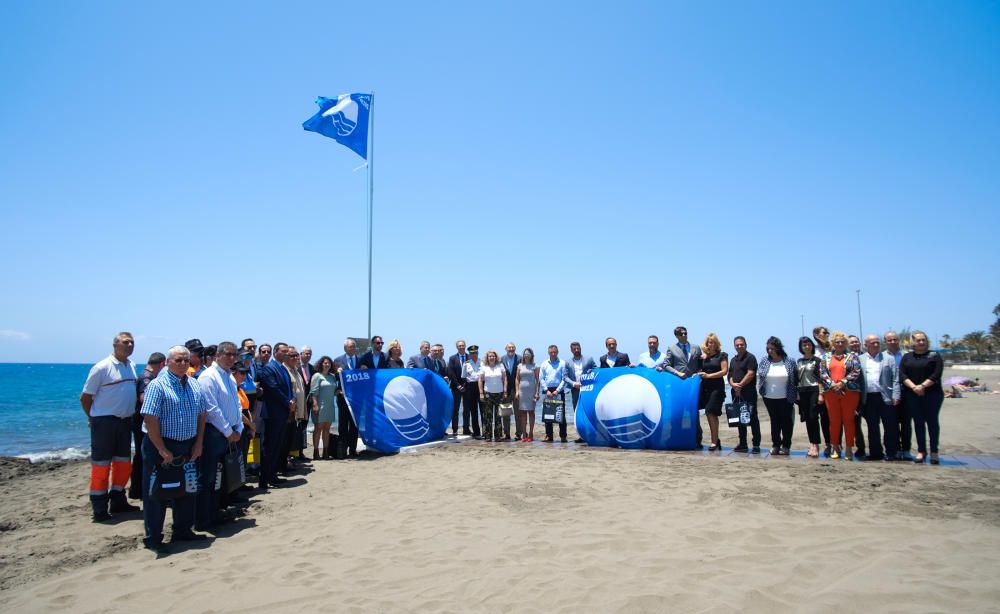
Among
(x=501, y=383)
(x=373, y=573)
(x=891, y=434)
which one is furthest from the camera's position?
(x=501, y=383)

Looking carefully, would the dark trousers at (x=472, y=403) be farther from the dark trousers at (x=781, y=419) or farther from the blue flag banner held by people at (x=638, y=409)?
the dark trousers at (x=781, y=419)

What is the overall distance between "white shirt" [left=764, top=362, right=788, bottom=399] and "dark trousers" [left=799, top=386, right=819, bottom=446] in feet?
0.80

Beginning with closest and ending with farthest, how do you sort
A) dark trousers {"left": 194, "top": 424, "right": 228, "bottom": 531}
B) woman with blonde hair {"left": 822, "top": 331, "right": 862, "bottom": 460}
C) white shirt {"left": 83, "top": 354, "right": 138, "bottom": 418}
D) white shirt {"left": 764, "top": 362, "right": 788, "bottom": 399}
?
dark trousers {"left": 194, "top": 424, "right": 228, "bottom": 531}, white shirt {"left": 83, "top": 354, "right": 138, "bottom": 418}, woman with blonde hair {"left": 822, "top": 331, "right": 862, "bottom": 460}, white shirt {"left": 764, "top": 362, "right": 788, "bottom": 399}

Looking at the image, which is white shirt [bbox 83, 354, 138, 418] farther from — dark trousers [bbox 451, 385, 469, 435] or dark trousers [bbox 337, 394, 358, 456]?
dark trousers [bbox 451, 385, 469, 435]

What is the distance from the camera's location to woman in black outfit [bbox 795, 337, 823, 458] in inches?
307

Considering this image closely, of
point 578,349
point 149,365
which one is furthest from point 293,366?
point 578,349

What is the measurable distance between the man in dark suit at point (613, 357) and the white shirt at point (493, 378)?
1780 mm

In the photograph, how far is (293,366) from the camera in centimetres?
788

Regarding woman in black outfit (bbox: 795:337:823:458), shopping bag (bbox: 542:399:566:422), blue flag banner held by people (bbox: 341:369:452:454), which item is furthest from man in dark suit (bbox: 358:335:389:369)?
woman in black outfit (bbox: 795:337:823:458)

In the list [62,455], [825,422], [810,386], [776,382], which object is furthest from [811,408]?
[62,455]

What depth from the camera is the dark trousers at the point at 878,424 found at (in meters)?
7.49

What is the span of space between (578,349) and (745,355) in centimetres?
292

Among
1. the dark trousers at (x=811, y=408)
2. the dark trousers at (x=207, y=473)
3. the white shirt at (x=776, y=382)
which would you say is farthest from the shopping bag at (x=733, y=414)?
the dark trousers at (x=207, y=473)

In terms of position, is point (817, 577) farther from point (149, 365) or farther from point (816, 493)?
point (149, 365)
